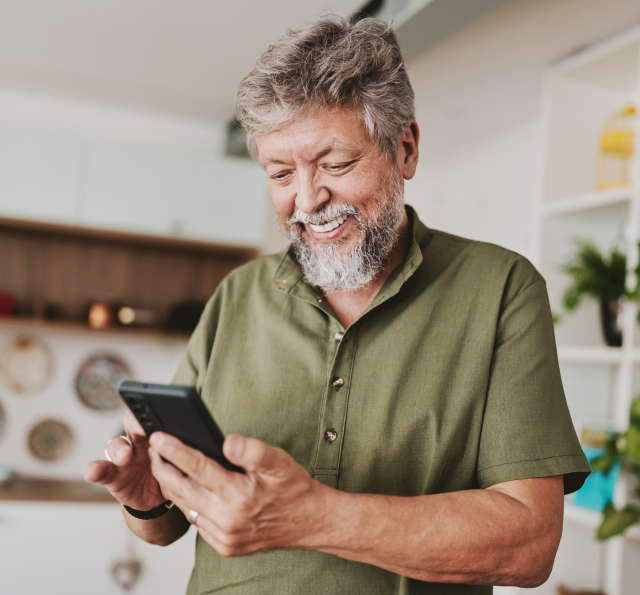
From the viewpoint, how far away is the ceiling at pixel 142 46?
7.64 feet

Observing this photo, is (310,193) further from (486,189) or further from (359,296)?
(486,189)

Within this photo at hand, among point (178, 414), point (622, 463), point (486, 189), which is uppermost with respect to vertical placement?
point (486, 189)

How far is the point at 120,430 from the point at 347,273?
257 cm

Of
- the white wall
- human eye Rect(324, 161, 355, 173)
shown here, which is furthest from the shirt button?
the white wall

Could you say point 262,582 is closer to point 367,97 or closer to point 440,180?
point 367,97

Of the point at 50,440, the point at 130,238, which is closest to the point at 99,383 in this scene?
the point at 50,440

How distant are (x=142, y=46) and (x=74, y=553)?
87.1 inches

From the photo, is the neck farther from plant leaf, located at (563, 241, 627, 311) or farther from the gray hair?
plant leaf, located at (563, 241, 627, 311)

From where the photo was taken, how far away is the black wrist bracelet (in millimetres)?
944

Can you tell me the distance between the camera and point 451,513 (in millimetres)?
746

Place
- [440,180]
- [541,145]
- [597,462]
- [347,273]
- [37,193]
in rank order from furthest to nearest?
[440,180], [37,193], [541,145], [597,462], [347,273]

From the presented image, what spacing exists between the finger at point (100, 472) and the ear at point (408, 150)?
0.64m

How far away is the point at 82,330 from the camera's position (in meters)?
3.18

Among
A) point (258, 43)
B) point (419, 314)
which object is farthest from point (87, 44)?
point (419, 314)
